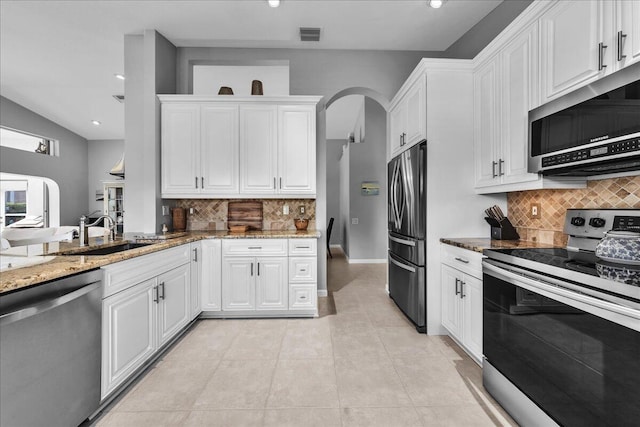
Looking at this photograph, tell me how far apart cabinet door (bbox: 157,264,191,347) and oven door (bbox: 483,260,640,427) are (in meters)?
2.30

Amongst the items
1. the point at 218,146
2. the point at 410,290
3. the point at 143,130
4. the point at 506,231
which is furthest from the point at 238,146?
the point at 506,231

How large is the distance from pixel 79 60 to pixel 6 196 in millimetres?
5704

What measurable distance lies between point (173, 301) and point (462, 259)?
93.0 inches

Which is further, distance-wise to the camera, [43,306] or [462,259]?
[462,259]

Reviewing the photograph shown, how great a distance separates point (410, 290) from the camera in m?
3.04

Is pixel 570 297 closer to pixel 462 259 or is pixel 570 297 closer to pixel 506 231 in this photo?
pixel 462 259

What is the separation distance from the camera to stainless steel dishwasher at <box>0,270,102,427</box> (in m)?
1.19

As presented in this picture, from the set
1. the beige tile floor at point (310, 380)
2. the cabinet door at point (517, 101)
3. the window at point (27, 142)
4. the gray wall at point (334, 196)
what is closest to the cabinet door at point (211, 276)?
the beige tile floor at point (310, 380)

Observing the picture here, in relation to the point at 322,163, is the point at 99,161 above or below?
above

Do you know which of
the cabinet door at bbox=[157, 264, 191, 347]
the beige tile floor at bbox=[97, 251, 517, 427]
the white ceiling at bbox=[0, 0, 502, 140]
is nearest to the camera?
the beige tile floor at bbox=[97, 251, 517, 427]

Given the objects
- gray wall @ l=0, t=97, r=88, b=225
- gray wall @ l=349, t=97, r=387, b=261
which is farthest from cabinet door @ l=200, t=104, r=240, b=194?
gray wall @ l=0, t=97, r=88, b=225

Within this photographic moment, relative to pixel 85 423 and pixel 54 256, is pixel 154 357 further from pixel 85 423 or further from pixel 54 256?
pixel 54 256

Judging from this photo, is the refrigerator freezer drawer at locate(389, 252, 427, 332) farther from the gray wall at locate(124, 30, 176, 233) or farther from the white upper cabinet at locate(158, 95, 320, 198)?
the gray wall at locate(124, 30, 176, 233)

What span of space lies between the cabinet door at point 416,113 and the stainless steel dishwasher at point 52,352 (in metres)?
2.71
